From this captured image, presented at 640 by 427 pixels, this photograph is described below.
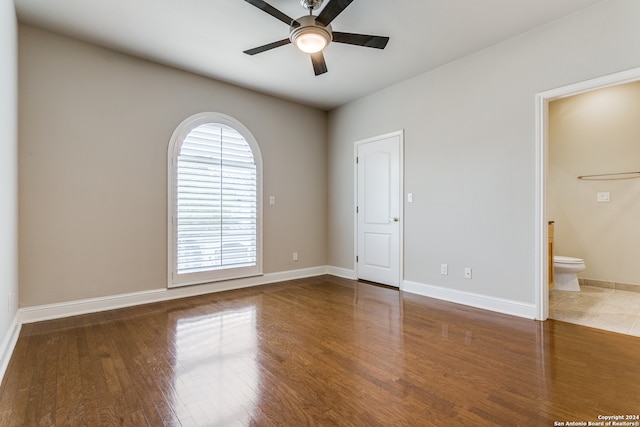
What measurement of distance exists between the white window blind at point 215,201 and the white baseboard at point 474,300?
235 cm

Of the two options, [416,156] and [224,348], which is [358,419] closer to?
[224,348]

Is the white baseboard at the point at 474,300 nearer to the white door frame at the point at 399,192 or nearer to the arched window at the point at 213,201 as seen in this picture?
the white door frame at the point at 399,192

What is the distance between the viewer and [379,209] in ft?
15.1

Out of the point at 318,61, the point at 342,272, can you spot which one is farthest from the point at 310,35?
the point at 342,272

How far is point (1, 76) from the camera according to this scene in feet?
6.98

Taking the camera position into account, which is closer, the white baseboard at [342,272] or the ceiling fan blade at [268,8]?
the ceiling fan blade at [268,8]

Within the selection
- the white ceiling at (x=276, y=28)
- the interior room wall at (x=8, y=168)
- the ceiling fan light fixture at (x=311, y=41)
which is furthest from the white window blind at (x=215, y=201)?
the ceiling fan light fixture at (x=311, y=41)

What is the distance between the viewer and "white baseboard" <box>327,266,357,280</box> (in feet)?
16.6

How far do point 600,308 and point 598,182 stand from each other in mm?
1968

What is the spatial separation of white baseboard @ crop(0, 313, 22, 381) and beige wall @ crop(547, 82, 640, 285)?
18.8 ft

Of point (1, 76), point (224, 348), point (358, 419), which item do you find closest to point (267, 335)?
point (224, 348)

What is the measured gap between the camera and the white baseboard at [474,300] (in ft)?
10.2

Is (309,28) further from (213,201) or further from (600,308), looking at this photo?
(600,308)

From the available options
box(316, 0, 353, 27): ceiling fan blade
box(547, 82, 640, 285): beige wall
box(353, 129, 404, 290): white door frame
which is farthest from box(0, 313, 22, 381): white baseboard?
box(547, 82, 640, 285): beige wall
